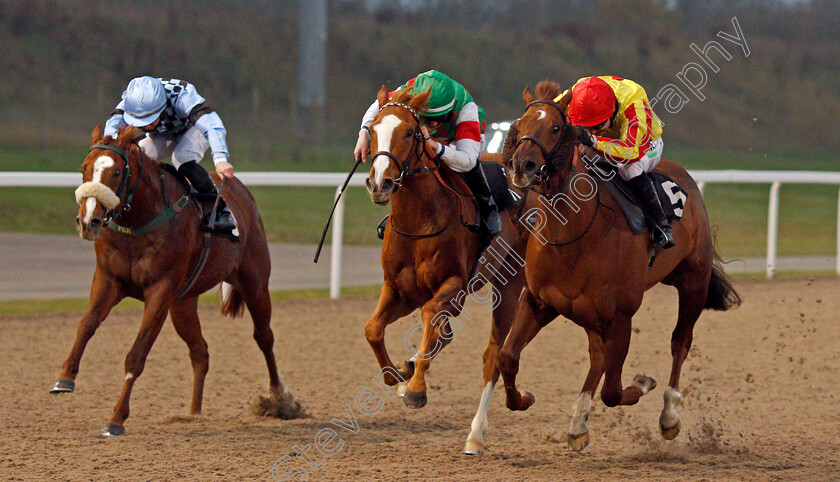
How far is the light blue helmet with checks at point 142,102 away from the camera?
5305 mm

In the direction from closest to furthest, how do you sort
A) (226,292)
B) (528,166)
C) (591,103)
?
(528,166)
(591,103)
(226,292)

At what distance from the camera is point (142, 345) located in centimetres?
515

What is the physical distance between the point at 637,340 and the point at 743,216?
1002 centimetres

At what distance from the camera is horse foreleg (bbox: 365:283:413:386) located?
188 inches

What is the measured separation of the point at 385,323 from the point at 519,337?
61 cm

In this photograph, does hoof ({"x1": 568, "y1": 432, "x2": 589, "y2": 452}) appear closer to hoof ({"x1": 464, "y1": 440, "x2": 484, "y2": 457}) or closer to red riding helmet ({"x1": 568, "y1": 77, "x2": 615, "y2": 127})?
hoof ({"x1": 464, "y1": 440, "x2": 484, "y2": 457})

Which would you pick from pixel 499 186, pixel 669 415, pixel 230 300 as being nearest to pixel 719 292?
pixel 669 415

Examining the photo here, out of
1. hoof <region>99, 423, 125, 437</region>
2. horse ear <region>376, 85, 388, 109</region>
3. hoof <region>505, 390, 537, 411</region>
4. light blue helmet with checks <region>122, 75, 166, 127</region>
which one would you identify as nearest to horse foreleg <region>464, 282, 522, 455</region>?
Answer: hoof <region>505, 390, 537, 411</region>

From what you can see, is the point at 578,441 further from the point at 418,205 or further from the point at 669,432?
the point at 418,205

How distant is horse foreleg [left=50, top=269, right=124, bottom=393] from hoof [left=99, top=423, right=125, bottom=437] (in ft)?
0.89

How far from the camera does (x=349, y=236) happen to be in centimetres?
1412

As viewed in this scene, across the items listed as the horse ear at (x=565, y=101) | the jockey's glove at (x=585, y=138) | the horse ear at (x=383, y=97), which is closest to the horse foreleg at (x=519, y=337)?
the jockey's glove at (x=585, y=138)

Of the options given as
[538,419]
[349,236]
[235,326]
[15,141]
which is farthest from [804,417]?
[15,141]

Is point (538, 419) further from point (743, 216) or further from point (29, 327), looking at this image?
point (743, 216)
